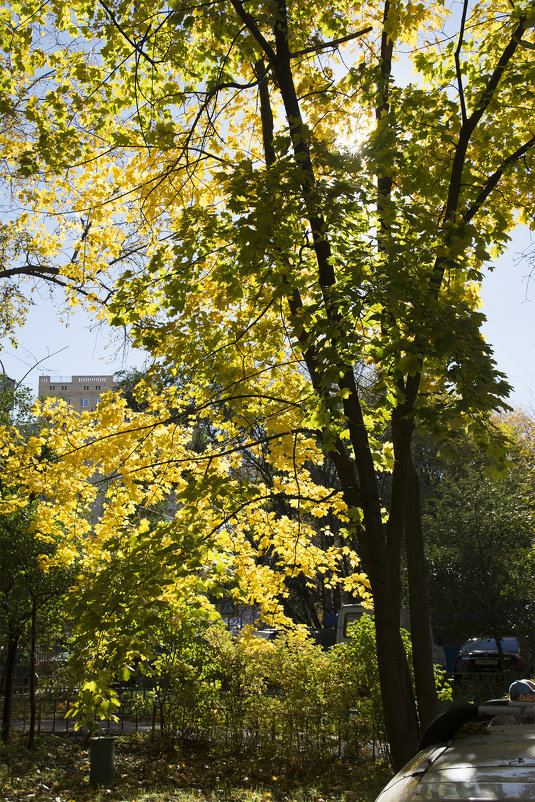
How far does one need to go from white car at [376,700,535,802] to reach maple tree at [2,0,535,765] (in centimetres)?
161

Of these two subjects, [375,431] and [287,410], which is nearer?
[375,431]

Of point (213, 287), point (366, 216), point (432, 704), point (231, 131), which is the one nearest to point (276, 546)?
point (432, 704)

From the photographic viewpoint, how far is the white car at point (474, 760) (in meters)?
2.01

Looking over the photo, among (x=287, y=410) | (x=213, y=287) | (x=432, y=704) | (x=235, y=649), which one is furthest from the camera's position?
(x=235, y=649)

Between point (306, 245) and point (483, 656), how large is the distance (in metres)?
16.6

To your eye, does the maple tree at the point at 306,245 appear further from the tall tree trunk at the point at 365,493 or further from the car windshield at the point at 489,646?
the car windshield at the point at 489,646

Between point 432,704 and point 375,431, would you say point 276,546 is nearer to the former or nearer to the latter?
point 375,431

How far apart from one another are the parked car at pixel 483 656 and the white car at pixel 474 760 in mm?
16080

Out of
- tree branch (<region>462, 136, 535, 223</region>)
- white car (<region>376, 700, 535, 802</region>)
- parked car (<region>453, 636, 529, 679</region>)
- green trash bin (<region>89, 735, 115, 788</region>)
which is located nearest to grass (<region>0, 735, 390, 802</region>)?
green trash bin (<region>89, 735, 115, 788</region>)

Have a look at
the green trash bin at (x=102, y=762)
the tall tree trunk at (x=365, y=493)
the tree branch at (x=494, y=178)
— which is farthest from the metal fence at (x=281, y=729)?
the tree branch at (x=494, y=178)

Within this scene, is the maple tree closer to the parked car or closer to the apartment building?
the parked car

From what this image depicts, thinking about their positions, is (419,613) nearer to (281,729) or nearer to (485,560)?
(281,729)

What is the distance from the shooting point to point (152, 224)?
721 centimetres

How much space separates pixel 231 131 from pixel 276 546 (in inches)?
207
